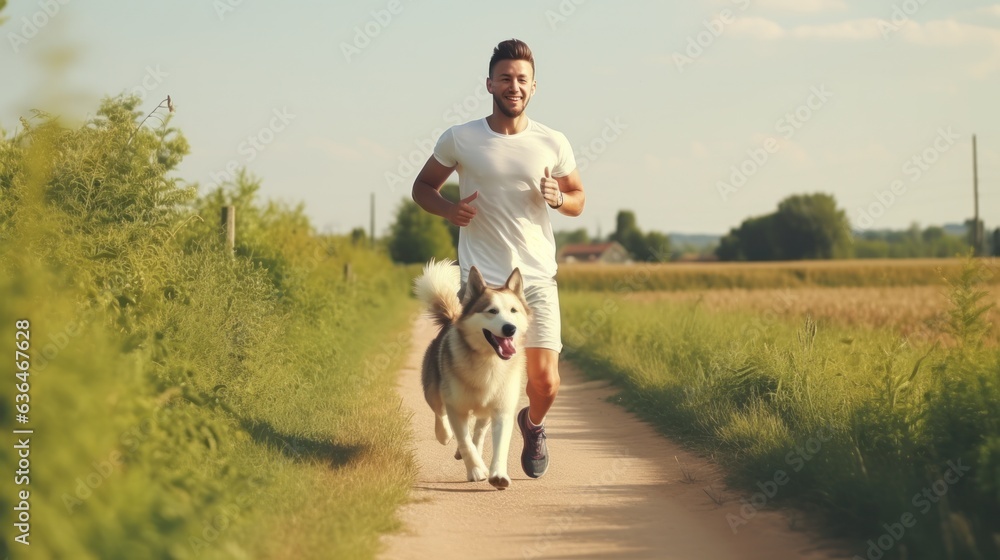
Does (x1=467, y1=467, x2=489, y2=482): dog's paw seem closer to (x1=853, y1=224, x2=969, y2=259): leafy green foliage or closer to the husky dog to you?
the husky dog

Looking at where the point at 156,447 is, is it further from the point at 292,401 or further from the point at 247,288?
the point at 247,288

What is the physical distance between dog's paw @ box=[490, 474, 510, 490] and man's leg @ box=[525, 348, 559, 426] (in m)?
0.59

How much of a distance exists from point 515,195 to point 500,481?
1866 mm

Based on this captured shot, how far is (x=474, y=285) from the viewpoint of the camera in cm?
641

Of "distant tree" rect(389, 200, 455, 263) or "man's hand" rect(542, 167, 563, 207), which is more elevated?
"distant tree" rect(389, 200, 455, 263)

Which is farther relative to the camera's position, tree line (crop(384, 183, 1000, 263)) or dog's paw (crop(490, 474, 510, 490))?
tree line (crop(384, 183, 1000, 263))

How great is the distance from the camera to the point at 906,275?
4941cm

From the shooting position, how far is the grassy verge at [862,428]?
16.3ft

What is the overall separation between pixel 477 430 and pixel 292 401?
7.07 ft

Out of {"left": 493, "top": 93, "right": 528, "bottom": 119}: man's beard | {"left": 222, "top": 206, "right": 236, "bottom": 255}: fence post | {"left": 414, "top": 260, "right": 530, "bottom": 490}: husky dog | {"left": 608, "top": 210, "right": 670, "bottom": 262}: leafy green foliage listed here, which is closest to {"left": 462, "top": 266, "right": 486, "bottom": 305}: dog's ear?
{"left": 414, "top": 260, "right": 530, "bottom": 490}: husky dog

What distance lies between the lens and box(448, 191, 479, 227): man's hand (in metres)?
6.44

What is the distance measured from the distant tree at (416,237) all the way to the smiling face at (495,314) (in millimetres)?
57915

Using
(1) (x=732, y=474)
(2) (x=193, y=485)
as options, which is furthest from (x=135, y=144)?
(1) (x=732, y=474)

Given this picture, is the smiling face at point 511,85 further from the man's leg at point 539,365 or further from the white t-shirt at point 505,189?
the man's leg at point 539,365
